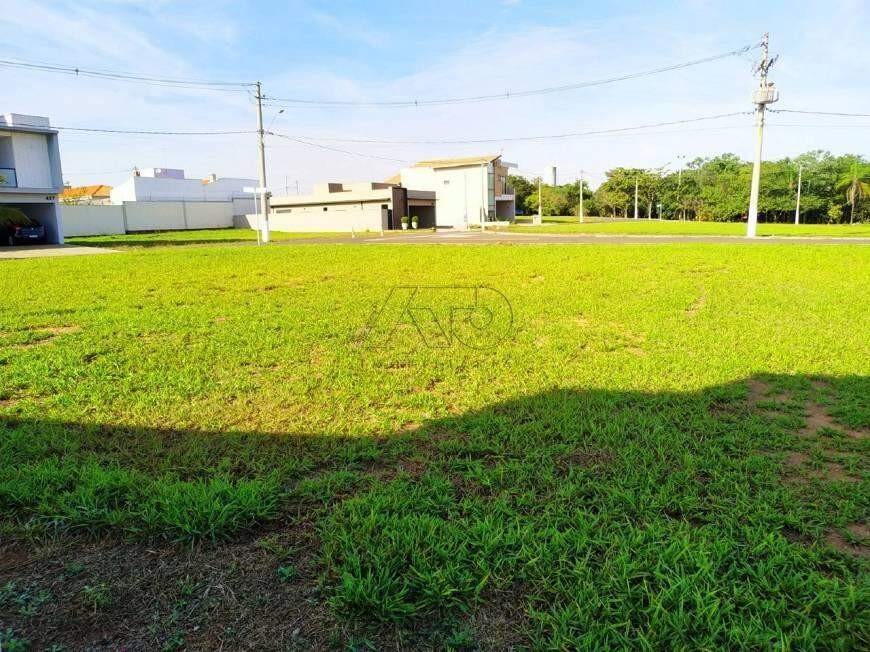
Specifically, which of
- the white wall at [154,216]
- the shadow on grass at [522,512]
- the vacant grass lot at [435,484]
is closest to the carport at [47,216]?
the white wall at [154,216]

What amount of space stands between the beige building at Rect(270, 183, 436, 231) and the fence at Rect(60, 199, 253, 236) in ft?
9.71

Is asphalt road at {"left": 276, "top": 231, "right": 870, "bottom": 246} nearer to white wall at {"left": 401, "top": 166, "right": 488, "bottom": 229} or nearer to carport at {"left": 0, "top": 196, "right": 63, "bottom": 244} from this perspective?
carport at {"left": 0, "top": 196, "right": 63, "bottom": 244}

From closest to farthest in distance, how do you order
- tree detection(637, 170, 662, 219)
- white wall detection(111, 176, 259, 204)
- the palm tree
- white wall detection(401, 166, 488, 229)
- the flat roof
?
the flat roof → white wall detection(401, 166, 488, 229) → white wall detection(111, 176, 259, 204) → the palm tree → tree detection(637, 170, 662, 219)

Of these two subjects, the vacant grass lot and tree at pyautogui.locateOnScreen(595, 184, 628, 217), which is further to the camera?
tree at pyautogui.locateOnScreen(595, 184, 628, 217)

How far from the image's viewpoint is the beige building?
148ft

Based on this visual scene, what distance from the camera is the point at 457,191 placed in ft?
163

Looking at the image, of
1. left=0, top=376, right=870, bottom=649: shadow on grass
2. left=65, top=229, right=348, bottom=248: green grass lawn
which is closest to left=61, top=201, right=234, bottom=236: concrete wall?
left=65, top=229, right=348, bottom=248: green grass lawn

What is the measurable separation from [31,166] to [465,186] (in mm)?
31984

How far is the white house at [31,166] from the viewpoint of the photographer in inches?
940

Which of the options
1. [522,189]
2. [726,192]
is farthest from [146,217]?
[726,192]

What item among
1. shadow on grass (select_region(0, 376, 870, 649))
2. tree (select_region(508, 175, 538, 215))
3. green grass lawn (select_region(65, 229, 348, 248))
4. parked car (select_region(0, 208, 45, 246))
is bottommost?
shadow on grass (select_region(0, 376, 870, 649))

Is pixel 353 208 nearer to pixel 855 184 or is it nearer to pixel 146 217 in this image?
pixel 146 217

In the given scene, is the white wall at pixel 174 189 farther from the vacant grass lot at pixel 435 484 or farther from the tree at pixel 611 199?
the vacant grass lot at pixel 435 484

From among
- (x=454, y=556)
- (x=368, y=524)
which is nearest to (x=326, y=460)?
(x=368, y=524)
